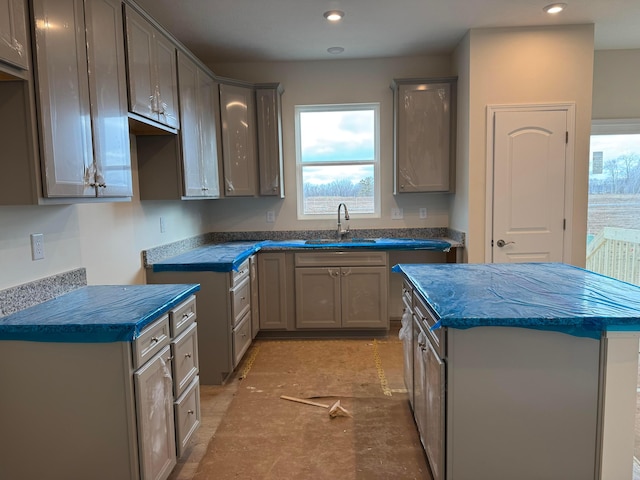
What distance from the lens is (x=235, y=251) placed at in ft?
11.5

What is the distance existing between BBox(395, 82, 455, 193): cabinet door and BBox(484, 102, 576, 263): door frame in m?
0.46

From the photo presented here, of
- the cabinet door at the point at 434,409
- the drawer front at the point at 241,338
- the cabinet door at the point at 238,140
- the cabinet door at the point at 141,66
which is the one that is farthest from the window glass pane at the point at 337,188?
the cabinet door at the point at 434,409

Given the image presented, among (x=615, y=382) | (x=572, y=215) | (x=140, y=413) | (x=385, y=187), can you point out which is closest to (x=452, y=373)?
(x=615, y=382)

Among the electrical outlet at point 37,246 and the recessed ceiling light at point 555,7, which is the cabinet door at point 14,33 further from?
the recessed ceiling light at point 555,7

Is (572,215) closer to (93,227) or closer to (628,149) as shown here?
(628,149)

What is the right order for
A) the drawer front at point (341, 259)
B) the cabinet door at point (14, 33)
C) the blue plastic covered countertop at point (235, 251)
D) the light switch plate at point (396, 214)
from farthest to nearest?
the light switch plate at point (396, 214) < the drawer front at point (341, 259) < the blue plastic covered countertop at point (235, 251) < the cabinet door at point (14, 33)

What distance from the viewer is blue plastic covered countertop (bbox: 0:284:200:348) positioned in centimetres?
155

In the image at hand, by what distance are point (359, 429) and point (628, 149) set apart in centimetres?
401

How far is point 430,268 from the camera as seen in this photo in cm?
256

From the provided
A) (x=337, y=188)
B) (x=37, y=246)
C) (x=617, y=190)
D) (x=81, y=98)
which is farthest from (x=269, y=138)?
(x=617, y=190)

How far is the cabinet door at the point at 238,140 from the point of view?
3.87 metres

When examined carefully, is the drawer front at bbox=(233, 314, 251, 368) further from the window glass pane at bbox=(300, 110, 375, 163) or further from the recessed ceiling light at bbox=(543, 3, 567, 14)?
the recessed ceiling light at bbox=(543, 3, 567, 14)

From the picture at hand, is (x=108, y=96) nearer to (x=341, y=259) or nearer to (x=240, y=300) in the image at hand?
(x=240, y=300)

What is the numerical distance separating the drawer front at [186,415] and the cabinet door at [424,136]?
2721 mm
